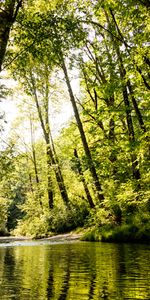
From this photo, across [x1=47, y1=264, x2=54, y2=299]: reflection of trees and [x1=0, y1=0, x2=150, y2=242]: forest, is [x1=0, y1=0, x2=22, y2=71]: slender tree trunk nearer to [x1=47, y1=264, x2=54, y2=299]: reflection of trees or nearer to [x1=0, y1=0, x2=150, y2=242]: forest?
[x1=0, y1=0, x2=150, y2=242]: forest

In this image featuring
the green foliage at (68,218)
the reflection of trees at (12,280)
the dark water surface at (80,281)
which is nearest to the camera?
the dark water surface at (80,281)

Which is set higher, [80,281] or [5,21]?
[5,21]

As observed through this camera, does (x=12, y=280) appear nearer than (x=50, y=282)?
No

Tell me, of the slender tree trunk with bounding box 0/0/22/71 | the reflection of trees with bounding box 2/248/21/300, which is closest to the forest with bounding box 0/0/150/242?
the slender tree trunk with bounding box 0/0/22/71

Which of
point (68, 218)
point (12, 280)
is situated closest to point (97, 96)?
point (68, 218)

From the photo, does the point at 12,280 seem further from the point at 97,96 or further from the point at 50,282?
the point at 97,96

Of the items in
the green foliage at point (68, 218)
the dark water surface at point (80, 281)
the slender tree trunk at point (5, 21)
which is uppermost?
the slender tree trunk at point (5, 21)

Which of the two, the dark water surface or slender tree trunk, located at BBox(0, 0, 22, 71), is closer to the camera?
the dark water surface

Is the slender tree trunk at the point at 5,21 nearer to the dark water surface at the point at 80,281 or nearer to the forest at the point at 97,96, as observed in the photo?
the forest at the point at 97,96

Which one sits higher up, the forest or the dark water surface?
the forest

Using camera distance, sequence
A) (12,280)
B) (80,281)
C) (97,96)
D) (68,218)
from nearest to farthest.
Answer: (80,281) → (12,280) → (97,96) → (68,218)

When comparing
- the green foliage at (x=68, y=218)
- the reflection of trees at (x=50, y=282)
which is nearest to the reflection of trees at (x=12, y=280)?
the reflection of trees at (x=50, y=282)

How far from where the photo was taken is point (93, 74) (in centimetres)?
2644

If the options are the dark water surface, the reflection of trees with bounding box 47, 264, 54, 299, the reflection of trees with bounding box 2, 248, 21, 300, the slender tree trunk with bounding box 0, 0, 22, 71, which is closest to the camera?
the dark water surface
